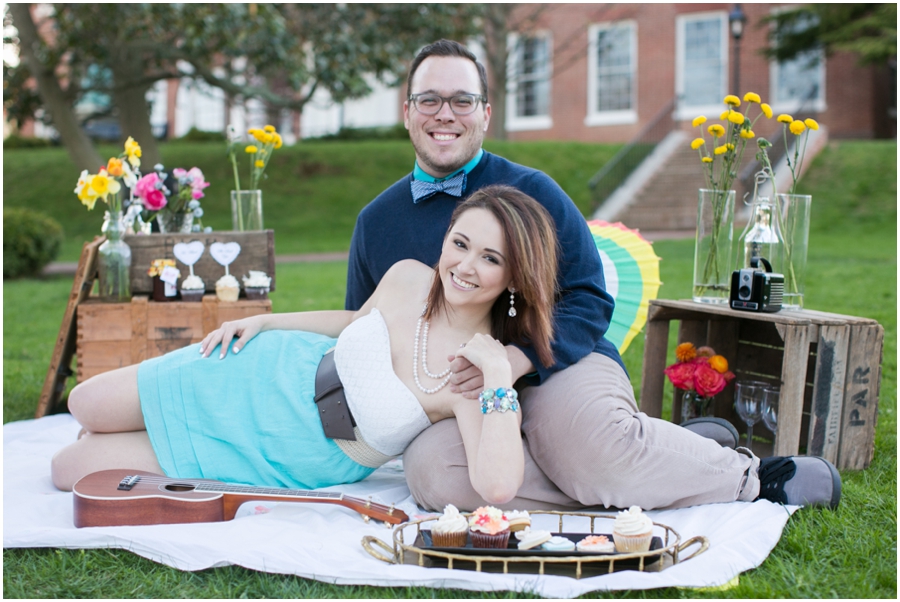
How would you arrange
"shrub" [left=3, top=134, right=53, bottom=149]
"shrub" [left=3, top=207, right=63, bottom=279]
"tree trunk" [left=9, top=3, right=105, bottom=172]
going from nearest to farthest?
"shrub" [left=3, top=207, right=63, bottom=279] → "tree trunk" [left=9, top=3, right=105, bottom=172] → "shrub" [left=3, top=134, right=53, bottom=149]

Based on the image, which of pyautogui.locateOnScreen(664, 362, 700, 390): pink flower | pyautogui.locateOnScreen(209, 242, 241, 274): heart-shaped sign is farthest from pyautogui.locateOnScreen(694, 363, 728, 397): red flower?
pyautogui.locateOnScreen(209, 242, 241, 274): heart-shaped sign

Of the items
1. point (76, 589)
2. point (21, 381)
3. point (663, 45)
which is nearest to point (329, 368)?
point (76, 589)

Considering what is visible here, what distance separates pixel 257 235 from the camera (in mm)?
4449

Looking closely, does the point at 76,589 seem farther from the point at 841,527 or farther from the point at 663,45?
the point at 663,45

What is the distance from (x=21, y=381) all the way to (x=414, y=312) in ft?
11.1

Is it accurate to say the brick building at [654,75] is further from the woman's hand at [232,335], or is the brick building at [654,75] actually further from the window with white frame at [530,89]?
the woman's hand at [232,335]

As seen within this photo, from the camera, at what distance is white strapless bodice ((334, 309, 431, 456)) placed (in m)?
2.73

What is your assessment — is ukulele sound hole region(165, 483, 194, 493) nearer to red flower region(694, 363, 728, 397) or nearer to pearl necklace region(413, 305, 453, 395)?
pearl necklace region(413, 305, 453, 395)

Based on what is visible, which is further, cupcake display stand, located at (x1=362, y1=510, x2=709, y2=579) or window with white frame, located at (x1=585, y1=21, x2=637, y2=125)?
window with white frame, located at (x1=585, y1=21, x2=637, y2=125)

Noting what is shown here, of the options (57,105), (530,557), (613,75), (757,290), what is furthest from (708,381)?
(613,75)

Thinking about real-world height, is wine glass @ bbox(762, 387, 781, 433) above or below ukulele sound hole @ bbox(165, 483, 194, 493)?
above

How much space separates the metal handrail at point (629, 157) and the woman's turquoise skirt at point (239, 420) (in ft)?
40.8

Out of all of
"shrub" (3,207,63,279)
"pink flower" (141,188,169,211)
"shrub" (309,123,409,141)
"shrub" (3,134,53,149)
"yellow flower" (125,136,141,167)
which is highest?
"shrub" (309,123,409,141)

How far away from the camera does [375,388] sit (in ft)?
8.96
